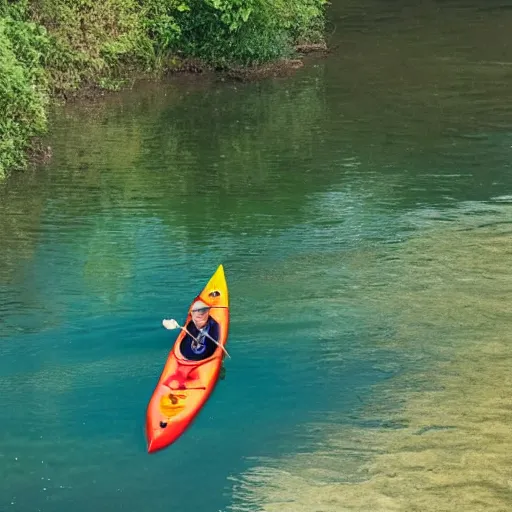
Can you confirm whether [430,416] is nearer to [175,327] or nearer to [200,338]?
[200,338]

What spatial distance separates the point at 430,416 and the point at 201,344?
7.94ft

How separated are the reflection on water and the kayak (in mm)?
898

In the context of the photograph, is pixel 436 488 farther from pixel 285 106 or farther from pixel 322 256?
pixel 285 106

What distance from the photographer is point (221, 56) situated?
66.6ft

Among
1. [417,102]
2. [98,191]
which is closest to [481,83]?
[417,102]

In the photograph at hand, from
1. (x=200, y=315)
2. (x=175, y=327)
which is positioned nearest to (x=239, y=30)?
(x=200, y=315)

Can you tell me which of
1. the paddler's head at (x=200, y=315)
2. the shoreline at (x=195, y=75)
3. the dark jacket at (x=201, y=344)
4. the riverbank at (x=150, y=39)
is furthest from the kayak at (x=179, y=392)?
the shoreline at (x=195, y=75)

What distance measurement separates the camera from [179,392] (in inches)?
379

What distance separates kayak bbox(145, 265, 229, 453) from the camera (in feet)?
30.0

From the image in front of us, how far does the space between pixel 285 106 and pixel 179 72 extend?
9.57 ft

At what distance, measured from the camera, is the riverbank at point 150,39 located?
1900cm

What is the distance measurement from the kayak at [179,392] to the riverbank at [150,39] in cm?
893

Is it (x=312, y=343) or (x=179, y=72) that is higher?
(x=179, y=72)

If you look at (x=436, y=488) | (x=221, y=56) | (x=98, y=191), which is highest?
(x=221, y=56)
